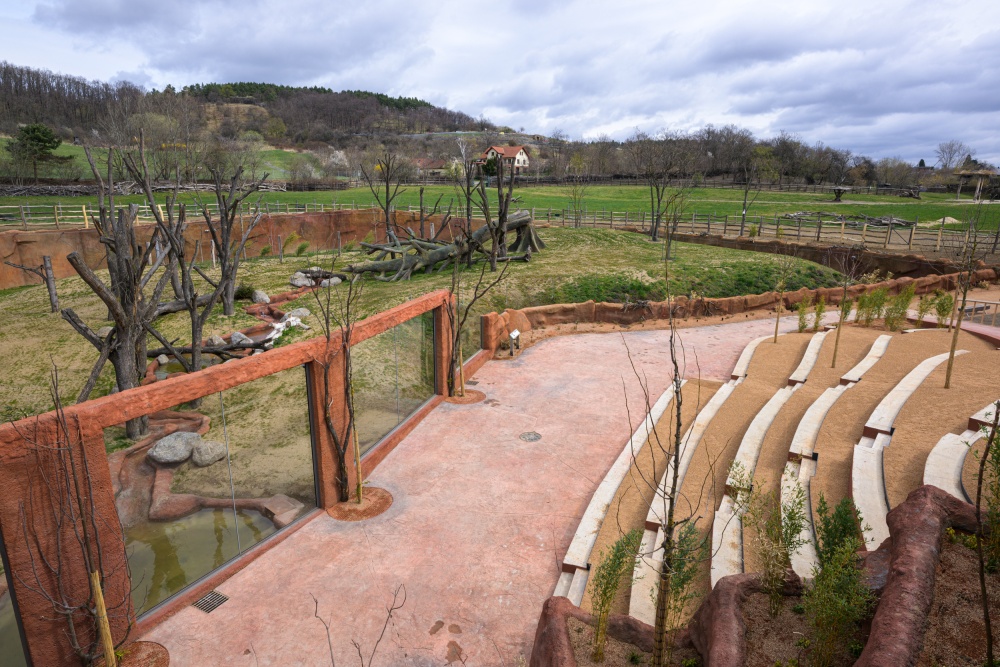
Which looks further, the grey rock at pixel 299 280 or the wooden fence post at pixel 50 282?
the grey rock at pixel 299 280

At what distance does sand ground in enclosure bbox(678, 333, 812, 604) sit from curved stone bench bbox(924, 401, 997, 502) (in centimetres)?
213

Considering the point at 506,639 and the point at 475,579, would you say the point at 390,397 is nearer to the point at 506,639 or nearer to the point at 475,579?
the point at 475,579

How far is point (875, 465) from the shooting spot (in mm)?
6711

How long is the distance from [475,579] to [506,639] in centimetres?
91

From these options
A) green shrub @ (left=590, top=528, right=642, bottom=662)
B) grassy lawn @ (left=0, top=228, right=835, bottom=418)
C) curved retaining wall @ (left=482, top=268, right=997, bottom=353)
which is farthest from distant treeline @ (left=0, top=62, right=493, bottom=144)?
green shrub @ (left=590, top=528, right=642, bottom=662)

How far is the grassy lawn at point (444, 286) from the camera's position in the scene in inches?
532

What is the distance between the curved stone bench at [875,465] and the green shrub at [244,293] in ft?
54.9

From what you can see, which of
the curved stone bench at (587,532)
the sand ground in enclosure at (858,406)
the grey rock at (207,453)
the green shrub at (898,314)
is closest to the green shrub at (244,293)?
the grey rock at (207,453)

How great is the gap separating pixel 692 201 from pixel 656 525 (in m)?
52.7

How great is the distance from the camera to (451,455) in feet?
30.4

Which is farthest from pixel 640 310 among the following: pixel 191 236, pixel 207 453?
pixel 191 236

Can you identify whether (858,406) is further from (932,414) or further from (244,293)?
(244,293)

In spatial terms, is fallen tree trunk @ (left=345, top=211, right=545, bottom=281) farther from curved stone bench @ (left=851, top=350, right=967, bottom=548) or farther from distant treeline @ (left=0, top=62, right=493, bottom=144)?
distant treeline @ (left=0, top=62, right=493, bottom=144)

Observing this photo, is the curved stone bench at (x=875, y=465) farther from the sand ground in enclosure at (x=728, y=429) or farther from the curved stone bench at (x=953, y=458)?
the sand ground in enclosure at (x=728, y=429)
